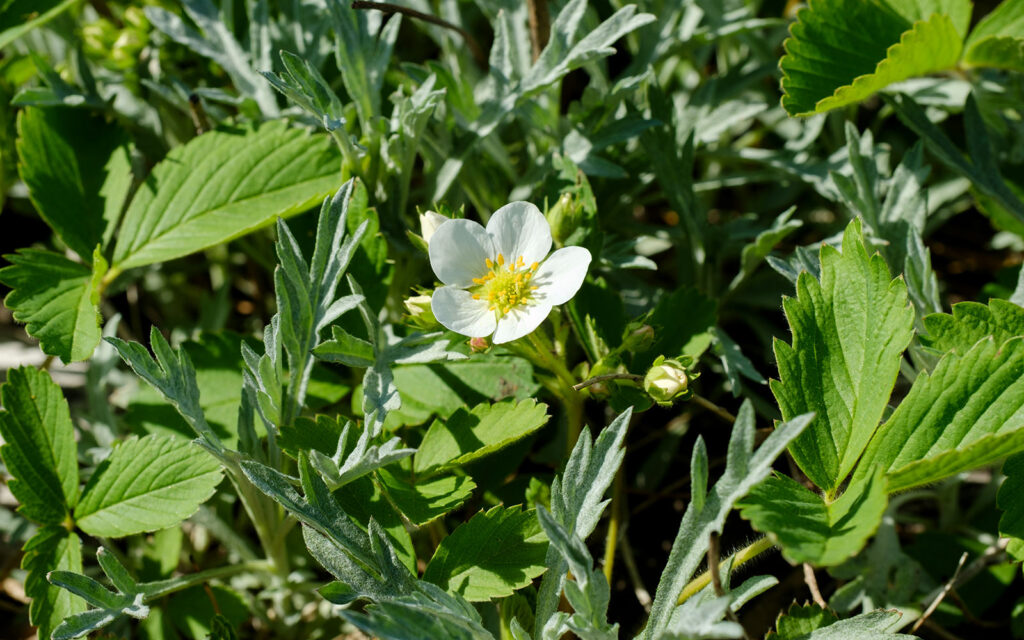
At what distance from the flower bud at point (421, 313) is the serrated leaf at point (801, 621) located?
38.1 inches

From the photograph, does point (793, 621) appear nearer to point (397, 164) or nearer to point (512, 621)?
point (512, 621)

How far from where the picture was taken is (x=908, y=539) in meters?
2.52

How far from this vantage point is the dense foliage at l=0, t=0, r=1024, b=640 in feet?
5.45

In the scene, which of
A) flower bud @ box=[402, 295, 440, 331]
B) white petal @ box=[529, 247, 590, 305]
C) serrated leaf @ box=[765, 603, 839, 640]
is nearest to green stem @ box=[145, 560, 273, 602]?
flower bud @ box=[402, 295, 440, 331]

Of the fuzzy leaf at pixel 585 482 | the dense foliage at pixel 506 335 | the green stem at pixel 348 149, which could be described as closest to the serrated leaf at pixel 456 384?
the dense foliage at pixel 506 335

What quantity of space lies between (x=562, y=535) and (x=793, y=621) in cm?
60

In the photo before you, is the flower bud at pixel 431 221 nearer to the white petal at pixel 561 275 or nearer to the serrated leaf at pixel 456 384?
the white petal at pixel 561 275

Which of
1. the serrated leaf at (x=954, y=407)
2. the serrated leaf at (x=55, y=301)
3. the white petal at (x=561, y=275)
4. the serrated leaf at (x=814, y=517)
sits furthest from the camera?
the serrated leaf at (x=55, y=301)

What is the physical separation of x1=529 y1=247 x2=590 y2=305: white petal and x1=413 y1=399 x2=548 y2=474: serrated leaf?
237 mm

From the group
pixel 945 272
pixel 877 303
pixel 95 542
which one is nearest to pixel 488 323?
pixel 877 303

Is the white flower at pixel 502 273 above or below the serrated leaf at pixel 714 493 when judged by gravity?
above

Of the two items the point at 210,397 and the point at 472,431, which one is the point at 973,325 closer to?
the point at 472,431

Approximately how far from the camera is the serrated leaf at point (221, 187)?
227 centimetres

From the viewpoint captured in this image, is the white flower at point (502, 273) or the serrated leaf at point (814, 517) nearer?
the serrated leaf at point (814, 517)
